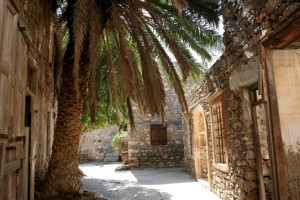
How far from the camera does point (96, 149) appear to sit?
1988 centimetres

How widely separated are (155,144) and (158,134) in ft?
1.80

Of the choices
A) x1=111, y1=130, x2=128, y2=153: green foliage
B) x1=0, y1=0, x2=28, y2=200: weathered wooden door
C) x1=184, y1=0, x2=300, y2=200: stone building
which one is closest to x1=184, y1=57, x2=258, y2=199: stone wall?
x1=184, y1=0, x2=300, y2=200: stone building

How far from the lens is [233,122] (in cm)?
504

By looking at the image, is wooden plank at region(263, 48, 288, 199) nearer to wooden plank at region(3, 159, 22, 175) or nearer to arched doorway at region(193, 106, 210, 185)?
wooden plank at region(3, 159, 22, 175)

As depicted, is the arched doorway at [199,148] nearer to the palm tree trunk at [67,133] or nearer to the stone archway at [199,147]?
the stone archway at [199,147]

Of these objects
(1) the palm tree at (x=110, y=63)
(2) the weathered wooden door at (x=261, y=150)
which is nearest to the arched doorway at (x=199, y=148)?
(1) the palm tree at (x=110, y=63)

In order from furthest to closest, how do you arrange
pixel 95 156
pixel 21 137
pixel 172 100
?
pixel 95 156, pixel 172 100, pixel 21 137

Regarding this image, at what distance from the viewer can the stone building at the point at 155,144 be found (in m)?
14.4

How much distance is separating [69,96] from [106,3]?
1.84 m

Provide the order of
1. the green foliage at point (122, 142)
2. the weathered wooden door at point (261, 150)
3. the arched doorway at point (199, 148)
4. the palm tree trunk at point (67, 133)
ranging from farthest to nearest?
the green foliage at point (122, 142)
the arched doorway at point (199, 148)
the palm tree trunk at point (67, 133)
the weathered wooden door at point (261, 150)

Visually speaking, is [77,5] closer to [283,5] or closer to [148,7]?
[148,7]

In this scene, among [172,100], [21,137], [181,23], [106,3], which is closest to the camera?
[21,137]

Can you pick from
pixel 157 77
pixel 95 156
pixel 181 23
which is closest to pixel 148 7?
pixel 157 77

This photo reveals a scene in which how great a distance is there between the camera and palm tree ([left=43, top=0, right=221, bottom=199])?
4.53m
